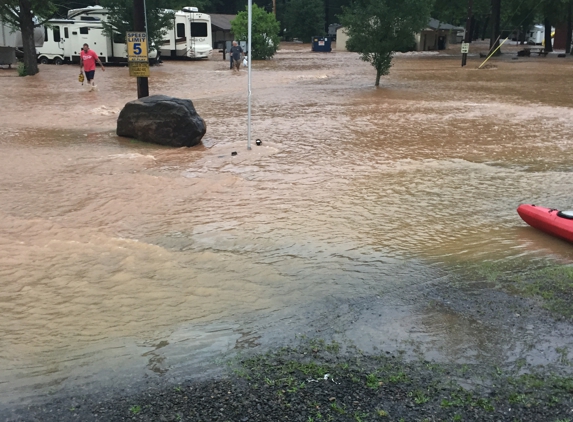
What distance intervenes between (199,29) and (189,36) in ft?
3.43

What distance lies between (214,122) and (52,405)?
1188 centimetres

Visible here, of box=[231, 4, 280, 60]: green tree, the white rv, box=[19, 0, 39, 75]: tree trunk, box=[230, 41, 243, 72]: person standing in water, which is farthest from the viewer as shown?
the white rv

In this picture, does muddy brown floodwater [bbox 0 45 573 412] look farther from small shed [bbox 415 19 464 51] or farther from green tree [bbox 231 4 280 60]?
small shed [bbox 415 19 464 51]

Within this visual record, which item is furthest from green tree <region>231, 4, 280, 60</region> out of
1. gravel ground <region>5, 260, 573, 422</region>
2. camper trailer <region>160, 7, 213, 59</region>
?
gravel ground <region>5, 260, 573, 422</region>

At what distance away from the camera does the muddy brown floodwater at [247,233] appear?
4.74 meters

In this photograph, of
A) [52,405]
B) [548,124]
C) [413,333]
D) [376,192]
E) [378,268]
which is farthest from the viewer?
[548,124]

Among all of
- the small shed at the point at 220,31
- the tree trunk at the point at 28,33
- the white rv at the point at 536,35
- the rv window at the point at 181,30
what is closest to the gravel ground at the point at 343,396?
the tree trunk at the point at 28,33

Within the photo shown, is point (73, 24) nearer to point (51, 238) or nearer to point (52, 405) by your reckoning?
point (51, 238)

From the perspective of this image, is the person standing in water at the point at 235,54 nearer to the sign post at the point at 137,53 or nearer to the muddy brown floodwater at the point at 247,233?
the muddy brown floodwater at the point at 247,233

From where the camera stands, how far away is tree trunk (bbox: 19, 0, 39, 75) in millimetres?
26625

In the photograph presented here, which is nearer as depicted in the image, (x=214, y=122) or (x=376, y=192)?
(x=376, y=192)

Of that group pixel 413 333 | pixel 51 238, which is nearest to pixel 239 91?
pixel 51 238

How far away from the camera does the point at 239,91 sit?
22703mm

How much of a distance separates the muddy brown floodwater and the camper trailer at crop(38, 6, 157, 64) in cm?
1962
